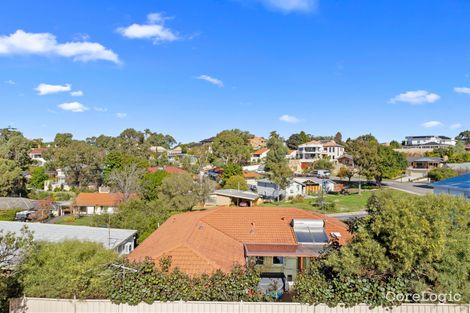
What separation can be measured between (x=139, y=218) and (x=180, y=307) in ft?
51.7

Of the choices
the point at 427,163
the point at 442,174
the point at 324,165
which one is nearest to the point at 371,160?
the point at 442,174

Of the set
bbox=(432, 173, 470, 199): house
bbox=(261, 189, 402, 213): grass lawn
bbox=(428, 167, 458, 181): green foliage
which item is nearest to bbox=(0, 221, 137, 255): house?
bbox=(261, 189, 402, 213): grass lawn

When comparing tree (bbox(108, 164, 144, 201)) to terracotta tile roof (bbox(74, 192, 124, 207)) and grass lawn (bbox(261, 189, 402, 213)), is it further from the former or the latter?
grass lawn (bbox(261, 189, 402, 213))

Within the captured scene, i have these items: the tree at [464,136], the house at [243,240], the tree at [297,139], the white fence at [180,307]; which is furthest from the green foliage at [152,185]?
the tree at [464,136]

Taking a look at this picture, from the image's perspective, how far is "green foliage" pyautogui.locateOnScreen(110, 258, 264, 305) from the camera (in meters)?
9.97

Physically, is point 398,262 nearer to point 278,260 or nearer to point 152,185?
point 278,260

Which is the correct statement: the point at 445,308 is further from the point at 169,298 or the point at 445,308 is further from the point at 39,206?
the point at 39,206

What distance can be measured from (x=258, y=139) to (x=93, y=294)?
119 metres

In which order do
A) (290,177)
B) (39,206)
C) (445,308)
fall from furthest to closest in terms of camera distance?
(290,177)
(39,206)
(445,308)

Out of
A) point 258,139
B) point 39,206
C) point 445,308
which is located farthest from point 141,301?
point 258,139

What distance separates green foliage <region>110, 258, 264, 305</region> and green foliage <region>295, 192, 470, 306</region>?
160 cm

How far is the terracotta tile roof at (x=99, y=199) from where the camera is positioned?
41.5 meters

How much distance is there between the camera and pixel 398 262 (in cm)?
974

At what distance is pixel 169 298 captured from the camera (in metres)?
9.98
